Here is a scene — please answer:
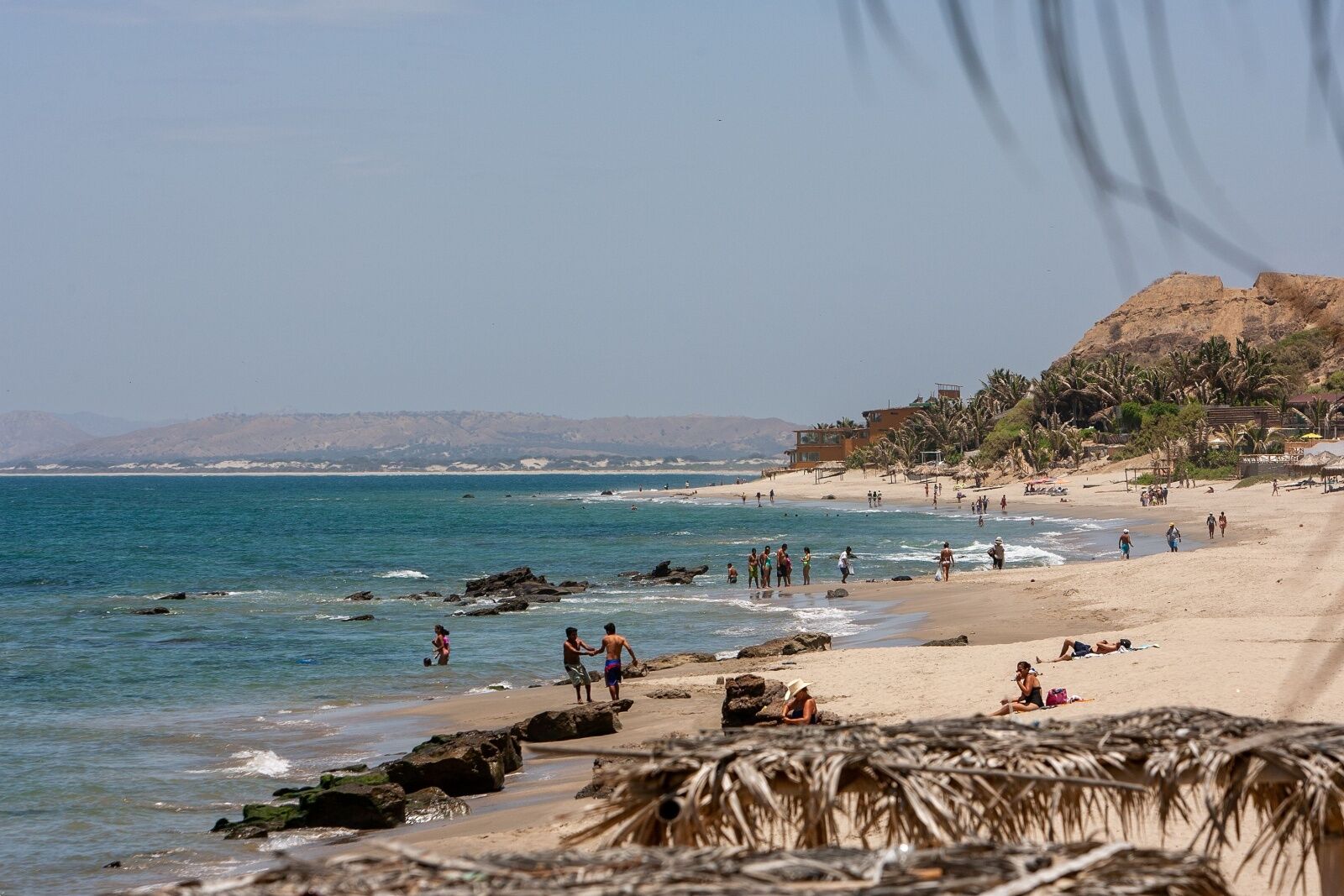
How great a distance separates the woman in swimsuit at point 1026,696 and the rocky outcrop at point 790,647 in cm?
842

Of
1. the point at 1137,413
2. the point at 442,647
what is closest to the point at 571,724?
the point at 442,647

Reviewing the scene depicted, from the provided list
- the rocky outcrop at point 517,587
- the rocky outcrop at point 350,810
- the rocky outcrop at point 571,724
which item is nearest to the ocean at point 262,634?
the rocky outcrop at point 350,810

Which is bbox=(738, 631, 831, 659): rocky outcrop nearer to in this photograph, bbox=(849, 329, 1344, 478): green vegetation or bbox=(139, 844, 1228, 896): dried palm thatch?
bbox=(139, 844, 1228, 896): dried palm thatch

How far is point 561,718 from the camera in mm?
15953

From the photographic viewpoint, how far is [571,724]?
1589cm

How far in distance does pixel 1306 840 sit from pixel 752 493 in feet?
383

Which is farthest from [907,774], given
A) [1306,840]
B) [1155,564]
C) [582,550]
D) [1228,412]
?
[1228,412]

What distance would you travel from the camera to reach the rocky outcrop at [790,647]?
73.7ft

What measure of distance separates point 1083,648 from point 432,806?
28.6 feet

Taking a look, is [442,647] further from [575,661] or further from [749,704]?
[749,704]

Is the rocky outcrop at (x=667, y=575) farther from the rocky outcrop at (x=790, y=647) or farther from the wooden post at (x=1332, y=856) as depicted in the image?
the wooden post at (x=1332, y=856)

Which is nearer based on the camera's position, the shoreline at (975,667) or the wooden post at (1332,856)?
the wooden post at (1332,856)

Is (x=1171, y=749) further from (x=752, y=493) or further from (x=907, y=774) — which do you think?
(x=752, y=493)

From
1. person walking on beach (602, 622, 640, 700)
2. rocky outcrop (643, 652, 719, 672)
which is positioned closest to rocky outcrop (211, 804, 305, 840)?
person walking on beach (602, 622, 640, 700)
